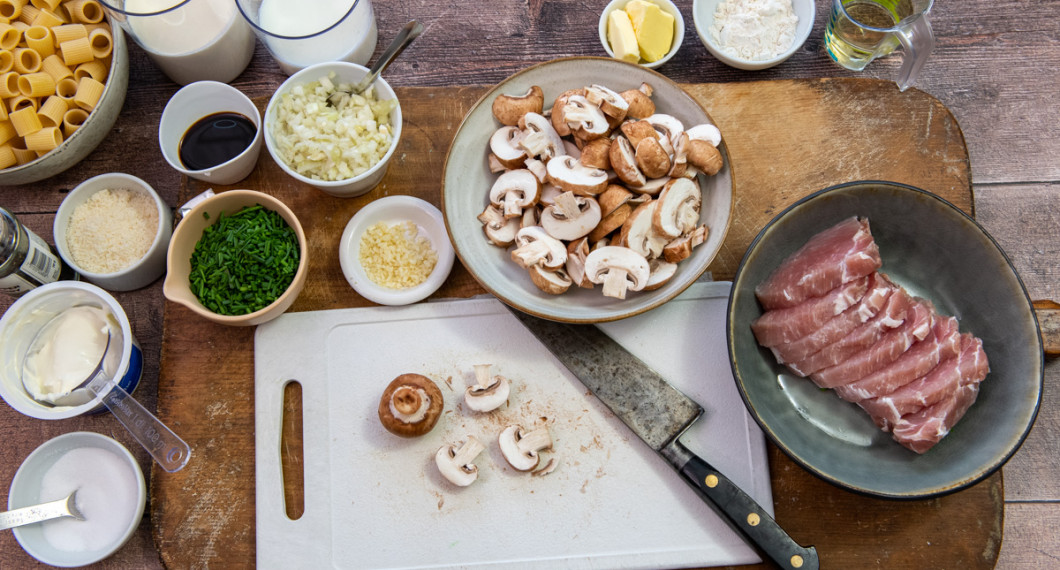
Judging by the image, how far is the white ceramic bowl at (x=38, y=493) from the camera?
1794 millimetres

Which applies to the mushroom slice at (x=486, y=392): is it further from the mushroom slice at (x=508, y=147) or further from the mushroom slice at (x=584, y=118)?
the mushroom slice at (x=584, y=118)

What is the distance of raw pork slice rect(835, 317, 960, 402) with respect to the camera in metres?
1.69

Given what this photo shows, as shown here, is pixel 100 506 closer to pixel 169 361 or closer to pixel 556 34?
pixel 169 361

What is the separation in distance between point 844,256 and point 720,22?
91cm

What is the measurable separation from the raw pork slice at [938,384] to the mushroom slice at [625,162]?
81cm

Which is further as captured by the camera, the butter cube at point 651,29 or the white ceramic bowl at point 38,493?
the butter cube at point 651,29

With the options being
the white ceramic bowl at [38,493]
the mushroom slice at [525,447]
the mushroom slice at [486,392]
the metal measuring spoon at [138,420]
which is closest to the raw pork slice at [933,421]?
the mushroom slice at [525,447]

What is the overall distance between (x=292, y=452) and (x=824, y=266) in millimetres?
1501

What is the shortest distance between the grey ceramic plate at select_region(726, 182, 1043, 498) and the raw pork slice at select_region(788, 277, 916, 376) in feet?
0.42

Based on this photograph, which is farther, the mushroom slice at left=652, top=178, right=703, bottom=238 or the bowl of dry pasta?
the bowl of dry pasta

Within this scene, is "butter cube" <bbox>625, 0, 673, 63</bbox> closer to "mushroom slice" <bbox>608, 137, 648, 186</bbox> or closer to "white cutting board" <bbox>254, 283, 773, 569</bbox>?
"mushroom slice" <bbox>608, 137, 648, 186</bbox>

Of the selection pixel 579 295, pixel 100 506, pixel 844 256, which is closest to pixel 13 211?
pixel 100 506

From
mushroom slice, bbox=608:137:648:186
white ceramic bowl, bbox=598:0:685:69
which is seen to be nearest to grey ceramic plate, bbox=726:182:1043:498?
mushroom slice, bbox=608:137:648:186

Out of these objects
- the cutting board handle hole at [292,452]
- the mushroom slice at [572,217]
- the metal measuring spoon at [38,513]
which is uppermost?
the mushroom slice at [572,217]
